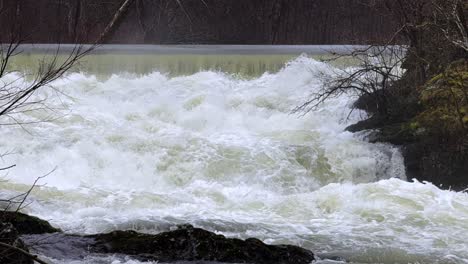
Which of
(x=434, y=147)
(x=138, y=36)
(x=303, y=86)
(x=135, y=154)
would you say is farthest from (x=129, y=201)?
(x=138, y=36)

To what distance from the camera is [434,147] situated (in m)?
9.67

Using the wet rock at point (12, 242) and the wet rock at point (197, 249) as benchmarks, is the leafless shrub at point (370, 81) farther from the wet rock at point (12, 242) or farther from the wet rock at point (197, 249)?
the wet rock at point (12, 242)

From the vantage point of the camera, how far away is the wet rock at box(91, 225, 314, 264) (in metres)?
5.52

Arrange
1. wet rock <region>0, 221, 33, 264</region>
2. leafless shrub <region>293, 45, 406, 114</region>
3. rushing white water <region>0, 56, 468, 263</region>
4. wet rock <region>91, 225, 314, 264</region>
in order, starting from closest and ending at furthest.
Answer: wet rock <region>0, 221, 33, 264</region>
wet rock <region>91, 225, 314, 264</region>
rushing white water <region>0, 56, 468, 263</region>
leafless shrub <region>293, 45, 406, 114</region>

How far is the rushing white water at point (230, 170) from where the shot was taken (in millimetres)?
6887

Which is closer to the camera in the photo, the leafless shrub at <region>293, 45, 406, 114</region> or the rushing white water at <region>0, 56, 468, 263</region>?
the rushing white water at <region>0, 56, 468, 263</region>

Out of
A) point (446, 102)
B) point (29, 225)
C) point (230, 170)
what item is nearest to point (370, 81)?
point (446, 102)

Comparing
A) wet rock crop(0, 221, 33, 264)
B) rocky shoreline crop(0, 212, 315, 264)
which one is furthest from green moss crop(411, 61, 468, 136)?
wet rock crop(0, 221, 33, 264)

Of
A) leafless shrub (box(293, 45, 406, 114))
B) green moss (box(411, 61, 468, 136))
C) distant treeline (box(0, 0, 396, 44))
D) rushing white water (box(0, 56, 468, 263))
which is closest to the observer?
rushing white water (box(0, 56, 468, 263))

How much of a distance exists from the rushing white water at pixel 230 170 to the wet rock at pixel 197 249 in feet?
0.87

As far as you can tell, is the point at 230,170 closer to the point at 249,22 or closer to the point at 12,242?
the point at 12,242

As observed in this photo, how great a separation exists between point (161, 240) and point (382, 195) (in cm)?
356

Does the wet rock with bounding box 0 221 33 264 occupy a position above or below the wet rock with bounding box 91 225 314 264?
above

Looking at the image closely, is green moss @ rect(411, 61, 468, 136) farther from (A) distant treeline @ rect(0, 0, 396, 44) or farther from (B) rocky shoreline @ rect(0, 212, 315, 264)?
(A) distant treeline @ rect(0, 0, 396, 44)
